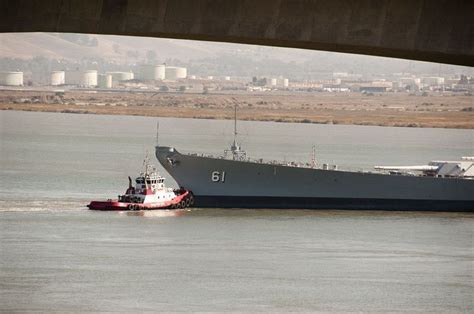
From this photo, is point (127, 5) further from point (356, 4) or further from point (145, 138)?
point (145, 138)

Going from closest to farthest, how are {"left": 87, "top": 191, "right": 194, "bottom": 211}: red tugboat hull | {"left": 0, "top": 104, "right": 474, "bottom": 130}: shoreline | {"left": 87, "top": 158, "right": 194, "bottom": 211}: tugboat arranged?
{"left": 87, "top": 191, "right": 194, "bottom": 211}: red tugboat hull
{"left": 87, "top": 158, "right": 194, "bottom": 211}: tugboat
{"left": 0, "top": 104, "right": 474, "bottom": 130}: shoreline

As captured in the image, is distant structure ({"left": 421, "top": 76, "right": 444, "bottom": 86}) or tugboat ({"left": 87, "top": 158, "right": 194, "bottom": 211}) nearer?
tugboat ({"left": 87, "top": 158, "right": 194, "bottom": 211})

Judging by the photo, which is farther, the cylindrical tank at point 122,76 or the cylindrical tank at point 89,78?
the cylindrical tank at point 122,76

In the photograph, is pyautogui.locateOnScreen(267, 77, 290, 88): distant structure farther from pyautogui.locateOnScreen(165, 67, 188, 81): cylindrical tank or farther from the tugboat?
the tugboat

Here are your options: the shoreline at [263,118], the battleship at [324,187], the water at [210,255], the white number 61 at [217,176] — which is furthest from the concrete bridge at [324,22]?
the shoreline at [263,118]

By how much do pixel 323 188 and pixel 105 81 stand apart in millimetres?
120127

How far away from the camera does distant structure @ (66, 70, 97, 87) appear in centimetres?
17562

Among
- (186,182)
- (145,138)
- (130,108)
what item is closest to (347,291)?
(186,182)

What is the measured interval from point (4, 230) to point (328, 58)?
148025 millimetres

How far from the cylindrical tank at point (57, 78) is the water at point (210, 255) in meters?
103

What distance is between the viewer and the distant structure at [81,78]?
175625 millimetres

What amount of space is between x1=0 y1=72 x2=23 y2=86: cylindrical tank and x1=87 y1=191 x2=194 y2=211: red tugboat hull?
12132 cm

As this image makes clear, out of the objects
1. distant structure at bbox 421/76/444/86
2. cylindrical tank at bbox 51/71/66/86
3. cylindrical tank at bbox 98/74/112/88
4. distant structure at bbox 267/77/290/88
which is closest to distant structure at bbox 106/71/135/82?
cylindrical tank at bbox 98/74/112/88

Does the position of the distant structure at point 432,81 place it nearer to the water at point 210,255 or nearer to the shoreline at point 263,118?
the shoreline at point 263,118
